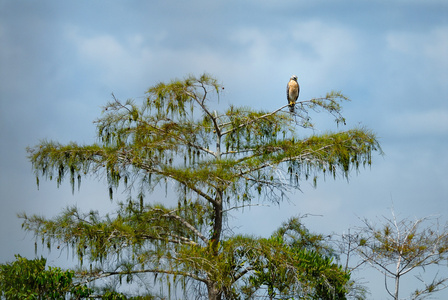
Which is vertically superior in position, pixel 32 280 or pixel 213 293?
pixel 32 280

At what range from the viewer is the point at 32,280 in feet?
40.5

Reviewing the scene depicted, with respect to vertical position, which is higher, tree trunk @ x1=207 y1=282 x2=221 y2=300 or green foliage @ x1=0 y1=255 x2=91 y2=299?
green foliage @ x1=0 y1=255 x2=91 y2=299

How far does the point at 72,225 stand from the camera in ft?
41.7

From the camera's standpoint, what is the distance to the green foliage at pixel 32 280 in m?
12.3

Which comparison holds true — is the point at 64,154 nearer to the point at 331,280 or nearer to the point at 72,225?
the point at 72,225

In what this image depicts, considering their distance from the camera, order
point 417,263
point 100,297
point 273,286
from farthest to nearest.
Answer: point 417,263
point 100,297
point 273,286

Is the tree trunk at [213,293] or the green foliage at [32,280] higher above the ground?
the green foliage at [32,280]

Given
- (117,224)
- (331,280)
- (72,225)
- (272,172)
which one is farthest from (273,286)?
(72,225)

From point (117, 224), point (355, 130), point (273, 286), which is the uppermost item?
point (355, 130)

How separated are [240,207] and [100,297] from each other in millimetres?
3290

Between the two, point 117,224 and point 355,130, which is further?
point 355,130

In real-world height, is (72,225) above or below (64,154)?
below

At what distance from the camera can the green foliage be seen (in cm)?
1229

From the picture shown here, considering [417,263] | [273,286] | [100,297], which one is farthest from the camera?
[417,263]
